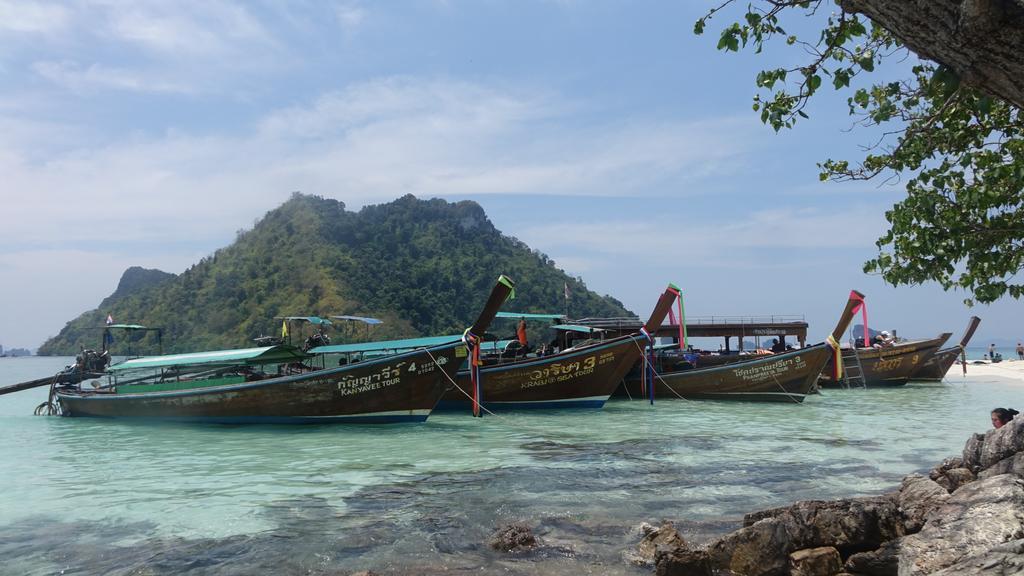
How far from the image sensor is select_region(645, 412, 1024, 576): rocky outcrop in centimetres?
365

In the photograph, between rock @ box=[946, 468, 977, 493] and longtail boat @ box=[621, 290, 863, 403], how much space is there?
12.9 m

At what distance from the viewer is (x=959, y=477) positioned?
591cm

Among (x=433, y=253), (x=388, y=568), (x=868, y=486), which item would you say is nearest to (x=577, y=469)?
(x=868, y=486)

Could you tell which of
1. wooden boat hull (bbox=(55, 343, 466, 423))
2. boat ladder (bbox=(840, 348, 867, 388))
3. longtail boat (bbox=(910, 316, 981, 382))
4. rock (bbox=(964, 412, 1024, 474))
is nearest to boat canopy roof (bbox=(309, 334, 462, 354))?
wooden boat hull (bbox=(55, 343, 466, 423))

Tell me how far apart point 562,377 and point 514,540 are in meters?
12.3

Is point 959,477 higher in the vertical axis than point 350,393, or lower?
lower

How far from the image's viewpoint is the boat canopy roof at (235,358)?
50.5 feet

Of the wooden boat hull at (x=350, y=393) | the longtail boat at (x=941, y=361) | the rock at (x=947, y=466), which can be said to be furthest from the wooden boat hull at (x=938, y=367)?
the rock at (x=947, y=466)

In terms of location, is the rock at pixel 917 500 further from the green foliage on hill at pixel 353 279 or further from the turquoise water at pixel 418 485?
the green foliage on hill at pixel 353 279

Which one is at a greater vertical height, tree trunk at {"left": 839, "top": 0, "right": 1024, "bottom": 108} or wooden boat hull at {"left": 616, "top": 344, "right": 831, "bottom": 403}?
tree trunk at {"left": 839, "top": 0, "right": 1024, "bottom": 108}

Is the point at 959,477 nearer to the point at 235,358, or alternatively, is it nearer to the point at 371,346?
the point at 371,346

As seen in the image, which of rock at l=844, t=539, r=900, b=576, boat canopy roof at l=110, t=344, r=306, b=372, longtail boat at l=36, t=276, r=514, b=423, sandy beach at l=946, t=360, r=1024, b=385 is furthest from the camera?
sandy beach at l=946, t=360, r=1024, b=385

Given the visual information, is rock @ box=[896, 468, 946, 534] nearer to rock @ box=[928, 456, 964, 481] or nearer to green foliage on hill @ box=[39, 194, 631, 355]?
rock @ box=[928, 456, 964, 481]

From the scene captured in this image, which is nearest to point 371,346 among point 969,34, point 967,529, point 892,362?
point 967,529
